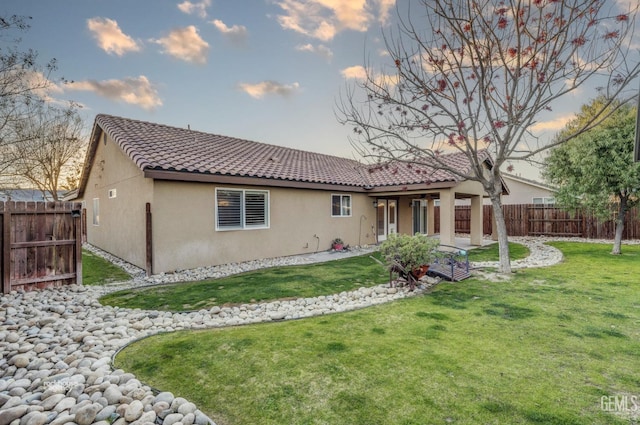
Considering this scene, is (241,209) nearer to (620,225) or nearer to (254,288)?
(254,288)

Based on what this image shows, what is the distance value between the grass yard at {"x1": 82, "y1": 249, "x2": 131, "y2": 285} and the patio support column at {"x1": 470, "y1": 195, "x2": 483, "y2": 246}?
14.9 meters

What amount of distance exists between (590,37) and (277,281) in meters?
10.0

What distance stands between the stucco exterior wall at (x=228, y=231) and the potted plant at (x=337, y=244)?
19cm

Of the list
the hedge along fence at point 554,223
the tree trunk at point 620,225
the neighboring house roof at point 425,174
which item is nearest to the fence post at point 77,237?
the neighboring house roof at point 425,174

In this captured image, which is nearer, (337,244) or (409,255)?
(409,255)

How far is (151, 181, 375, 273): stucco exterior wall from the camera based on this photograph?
9188 mm

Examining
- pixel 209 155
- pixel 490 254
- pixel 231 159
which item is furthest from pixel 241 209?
pixel 490 254

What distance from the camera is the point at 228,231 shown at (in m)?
10.5

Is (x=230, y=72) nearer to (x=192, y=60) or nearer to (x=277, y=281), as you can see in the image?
(x=192, y=60)

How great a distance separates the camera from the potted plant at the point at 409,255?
707 cm

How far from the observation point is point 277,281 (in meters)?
8.08

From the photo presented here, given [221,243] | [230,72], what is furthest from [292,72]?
[221,243]

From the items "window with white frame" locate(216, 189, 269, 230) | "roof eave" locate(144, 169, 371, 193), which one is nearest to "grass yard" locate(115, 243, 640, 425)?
"roof eave" locate(144, 169, 371, 193)

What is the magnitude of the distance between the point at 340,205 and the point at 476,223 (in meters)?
7.13
